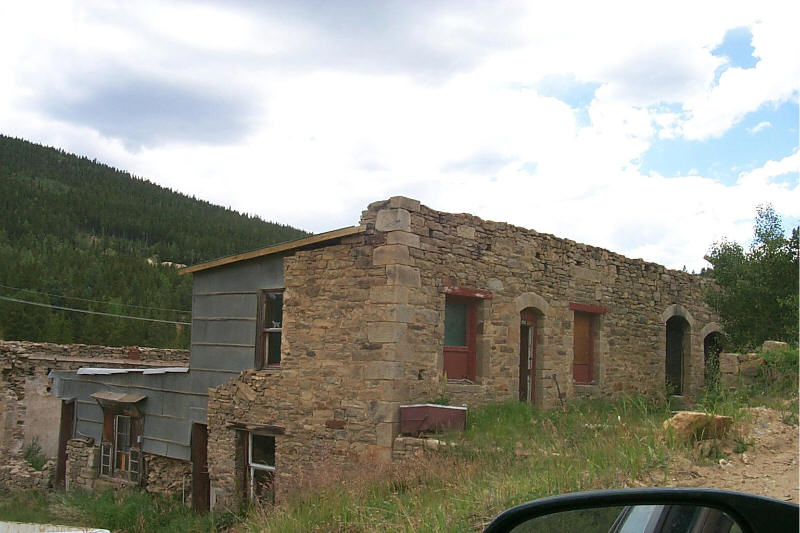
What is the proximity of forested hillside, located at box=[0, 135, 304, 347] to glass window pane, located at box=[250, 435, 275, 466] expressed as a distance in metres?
28.6

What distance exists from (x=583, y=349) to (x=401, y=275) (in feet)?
19.0

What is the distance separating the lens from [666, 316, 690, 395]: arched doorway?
17391 millimetres

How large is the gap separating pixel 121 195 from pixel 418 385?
64805 millimetres

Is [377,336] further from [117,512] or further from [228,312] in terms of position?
[117,512]

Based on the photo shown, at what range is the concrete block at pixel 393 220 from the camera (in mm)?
10805

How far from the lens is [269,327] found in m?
12.8

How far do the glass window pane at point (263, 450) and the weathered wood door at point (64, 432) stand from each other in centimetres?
755

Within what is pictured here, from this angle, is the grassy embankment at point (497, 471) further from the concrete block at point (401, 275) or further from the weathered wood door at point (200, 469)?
the concrete block at point (401, 275)

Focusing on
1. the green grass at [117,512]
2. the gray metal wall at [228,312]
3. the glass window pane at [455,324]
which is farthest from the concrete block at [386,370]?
the green grass at [117,512]

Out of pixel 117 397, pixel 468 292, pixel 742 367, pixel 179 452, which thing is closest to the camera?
pixel 742 367

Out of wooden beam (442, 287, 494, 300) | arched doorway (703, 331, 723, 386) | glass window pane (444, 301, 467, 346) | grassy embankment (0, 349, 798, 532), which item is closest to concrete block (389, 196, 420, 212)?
wooden beam (442, 287, 494, 300)

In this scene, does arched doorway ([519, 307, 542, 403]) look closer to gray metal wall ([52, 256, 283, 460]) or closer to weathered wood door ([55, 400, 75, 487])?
gray metal wall ([52, 256, 283, 460])

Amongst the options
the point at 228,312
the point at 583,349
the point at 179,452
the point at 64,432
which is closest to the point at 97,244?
the point at 64,432

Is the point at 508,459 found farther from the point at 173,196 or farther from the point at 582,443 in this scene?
the point at 173,196
